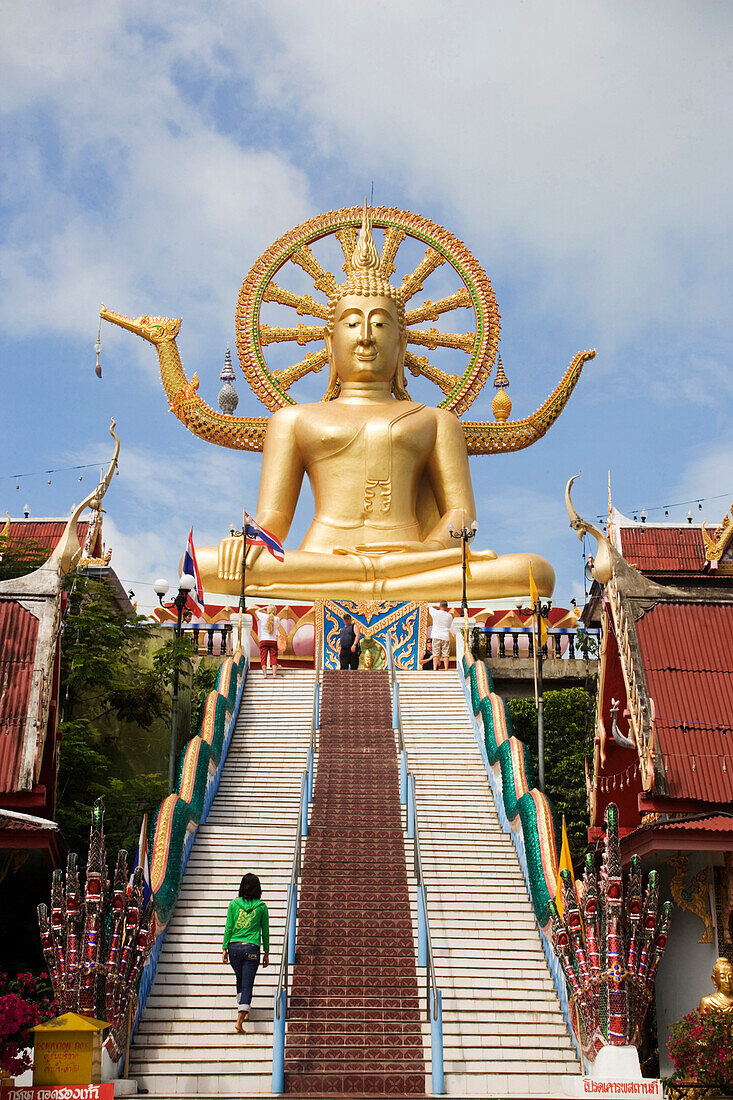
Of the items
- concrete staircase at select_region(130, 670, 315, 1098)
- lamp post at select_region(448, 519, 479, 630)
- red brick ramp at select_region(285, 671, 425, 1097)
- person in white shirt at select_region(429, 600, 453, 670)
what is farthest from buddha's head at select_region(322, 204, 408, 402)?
red brick ramp at select_region(285, 671, 425, 1097)

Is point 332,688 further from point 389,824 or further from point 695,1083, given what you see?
point 695,1083

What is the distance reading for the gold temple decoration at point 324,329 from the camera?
2481cm

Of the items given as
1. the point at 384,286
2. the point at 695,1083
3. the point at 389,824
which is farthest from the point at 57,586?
the point at 384,286

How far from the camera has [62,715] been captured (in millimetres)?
17422

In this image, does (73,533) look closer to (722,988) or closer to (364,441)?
(722,988)

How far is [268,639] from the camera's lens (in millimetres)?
18500

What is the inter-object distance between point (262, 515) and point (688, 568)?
27.5 ft

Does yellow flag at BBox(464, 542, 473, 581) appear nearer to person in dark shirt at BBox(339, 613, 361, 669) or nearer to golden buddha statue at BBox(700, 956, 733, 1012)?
person in dark shirt at BBox(339, 613, 361, 669)

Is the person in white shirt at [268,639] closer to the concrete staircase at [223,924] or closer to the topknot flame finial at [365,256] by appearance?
the concrete staircase at [223,924]

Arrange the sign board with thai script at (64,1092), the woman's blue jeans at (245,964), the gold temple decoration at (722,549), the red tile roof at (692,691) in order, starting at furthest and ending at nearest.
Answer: the gold temple decoration at (722,549), the red tile roof at (692,691), the woman's blue jeans at (245,964), the sign board with thai script at (64,1092)

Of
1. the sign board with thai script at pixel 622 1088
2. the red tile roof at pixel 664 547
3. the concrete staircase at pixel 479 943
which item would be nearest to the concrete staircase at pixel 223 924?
the concrete staircase at pixel 479 943

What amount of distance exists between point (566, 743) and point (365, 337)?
8898 millimetres

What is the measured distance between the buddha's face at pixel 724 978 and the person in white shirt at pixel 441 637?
9.02 m

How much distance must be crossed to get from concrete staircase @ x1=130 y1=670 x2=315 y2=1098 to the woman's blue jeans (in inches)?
13.9
